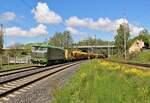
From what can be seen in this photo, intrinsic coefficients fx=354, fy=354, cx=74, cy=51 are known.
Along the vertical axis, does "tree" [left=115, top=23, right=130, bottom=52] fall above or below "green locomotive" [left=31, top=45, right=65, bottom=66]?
above

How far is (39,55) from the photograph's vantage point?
52.3m

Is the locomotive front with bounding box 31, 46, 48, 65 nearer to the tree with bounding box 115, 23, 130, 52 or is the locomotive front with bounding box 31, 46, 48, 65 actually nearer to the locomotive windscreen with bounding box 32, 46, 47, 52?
the locomotive windscreen with bounding box 32, 46, 47, 52

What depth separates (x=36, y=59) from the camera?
5188cm

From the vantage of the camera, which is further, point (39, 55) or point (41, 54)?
point (39, 55)

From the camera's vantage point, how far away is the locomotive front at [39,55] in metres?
51.6

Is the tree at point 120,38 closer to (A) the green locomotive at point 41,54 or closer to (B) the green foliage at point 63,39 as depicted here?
(B) the green foliage at point 63,39

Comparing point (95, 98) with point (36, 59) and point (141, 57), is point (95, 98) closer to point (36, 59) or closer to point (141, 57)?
point (36, 59)

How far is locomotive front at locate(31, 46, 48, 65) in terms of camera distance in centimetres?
5156

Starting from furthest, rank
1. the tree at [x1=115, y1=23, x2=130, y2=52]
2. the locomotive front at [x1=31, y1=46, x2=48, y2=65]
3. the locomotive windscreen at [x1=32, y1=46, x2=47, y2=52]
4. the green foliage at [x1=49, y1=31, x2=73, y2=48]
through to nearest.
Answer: the green foliage at [x1=49, y1=31, x2=73, y2=48], the tree at [x1=115, y1=23, x2=130, y2=52], the locomotive windscreen at [x1=32, y1=46, x2=47, y2=52], the locomotive front at [x1=31, y1=46, x2=48, y2=65]

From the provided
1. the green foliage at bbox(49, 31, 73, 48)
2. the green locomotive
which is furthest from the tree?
the green locomotive

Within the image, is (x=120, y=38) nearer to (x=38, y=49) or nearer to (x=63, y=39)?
(x=63, y=39)

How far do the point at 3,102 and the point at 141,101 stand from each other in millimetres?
5879

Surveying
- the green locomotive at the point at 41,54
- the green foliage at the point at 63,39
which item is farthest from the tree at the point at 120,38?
the green locomotive at the point at 41,54

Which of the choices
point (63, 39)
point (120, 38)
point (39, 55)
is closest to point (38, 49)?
point (39, 55)
